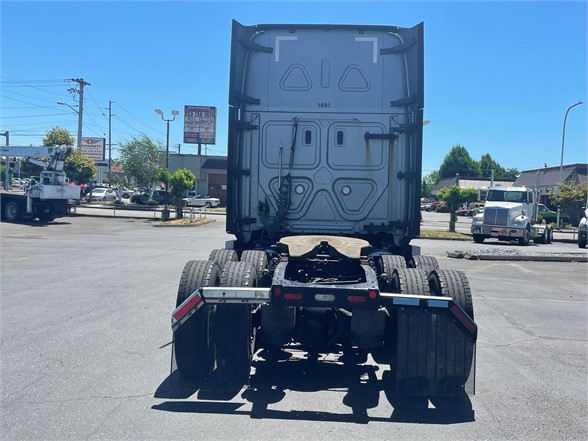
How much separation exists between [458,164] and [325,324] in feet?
393

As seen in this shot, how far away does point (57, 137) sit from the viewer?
48031 mm

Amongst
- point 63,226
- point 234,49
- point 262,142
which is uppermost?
point 234,49

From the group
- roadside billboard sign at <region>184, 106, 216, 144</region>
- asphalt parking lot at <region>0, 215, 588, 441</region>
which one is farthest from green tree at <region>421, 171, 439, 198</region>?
asphalt parking lot at <region>0, 215, 588, 441</region>

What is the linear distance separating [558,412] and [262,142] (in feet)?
15.6

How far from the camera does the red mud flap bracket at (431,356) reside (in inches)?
208

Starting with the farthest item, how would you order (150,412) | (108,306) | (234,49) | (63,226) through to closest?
(63,226)
(108,306)
(234,49)
(150,412)

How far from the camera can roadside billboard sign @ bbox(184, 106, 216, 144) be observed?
67.4m

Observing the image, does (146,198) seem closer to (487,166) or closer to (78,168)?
(78,168)

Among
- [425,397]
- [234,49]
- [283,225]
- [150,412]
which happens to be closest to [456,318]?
[425,397]

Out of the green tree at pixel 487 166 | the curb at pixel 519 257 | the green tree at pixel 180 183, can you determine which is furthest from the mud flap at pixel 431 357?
the green tree at pixel 487 166

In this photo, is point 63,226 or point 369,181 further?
point 63,226

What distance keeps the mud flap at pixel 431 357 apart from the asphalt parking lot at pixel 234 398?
209mm

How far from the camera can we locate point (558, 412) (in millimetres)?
5246

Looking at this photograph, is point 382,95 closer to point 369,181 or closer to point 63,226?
point 369,181
